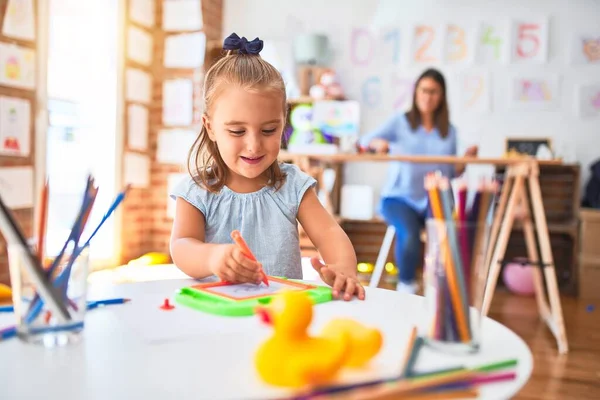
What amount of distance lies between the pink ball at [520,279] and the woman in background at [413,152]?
3.16ft

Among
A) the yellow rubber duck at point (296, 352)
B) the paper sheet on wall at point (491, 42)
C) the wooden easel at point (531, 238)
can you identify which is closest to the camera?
the yellow rubber duck at point (296, 352)

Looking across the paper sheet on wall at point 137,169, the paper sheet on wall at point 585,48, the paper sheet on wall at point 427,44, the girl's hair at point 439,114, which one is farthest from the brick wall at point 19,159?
the paper sheet on wall at point 585,48

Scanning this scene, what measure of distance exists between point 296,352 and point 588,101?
3948 mm

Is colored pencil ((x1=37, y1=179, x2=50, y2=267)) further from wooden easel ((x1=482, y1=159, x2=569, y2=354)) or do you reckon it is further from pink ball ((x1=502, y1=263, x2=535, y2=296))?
pink ball ((x1=502, y1=263, x2=535, y2=296))

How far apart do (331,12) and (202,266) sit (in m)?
3.57

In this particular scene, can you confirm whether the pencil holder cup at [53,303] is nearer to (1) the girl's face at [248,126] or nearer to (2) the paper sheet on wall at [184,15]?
(1) the girl's face at [248,126]

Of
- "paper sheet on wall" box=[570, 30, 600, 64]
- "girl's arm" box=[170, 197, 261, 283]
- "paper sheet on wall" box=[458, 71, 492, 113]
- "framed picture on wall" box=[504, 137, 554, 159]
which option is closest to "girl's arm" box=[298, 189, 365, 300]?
"girl's arm" box=[170, 197, 261, 283]

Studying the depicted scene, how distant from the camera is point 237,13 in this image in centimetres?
418

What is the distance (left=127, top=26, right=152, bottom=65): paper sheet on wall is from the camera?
3418mm

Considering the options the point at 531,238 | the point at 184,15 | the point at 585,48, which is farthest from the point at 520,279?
the point at 184,15

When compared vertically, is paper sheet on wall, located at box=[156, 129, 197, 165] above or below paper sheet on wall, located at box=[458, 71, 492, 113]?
below

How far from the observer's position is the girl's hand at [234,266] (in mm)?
716

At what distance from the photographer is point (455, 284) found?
49cm

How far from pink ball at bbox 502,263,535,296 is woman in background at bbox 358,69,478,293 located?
96 cm
